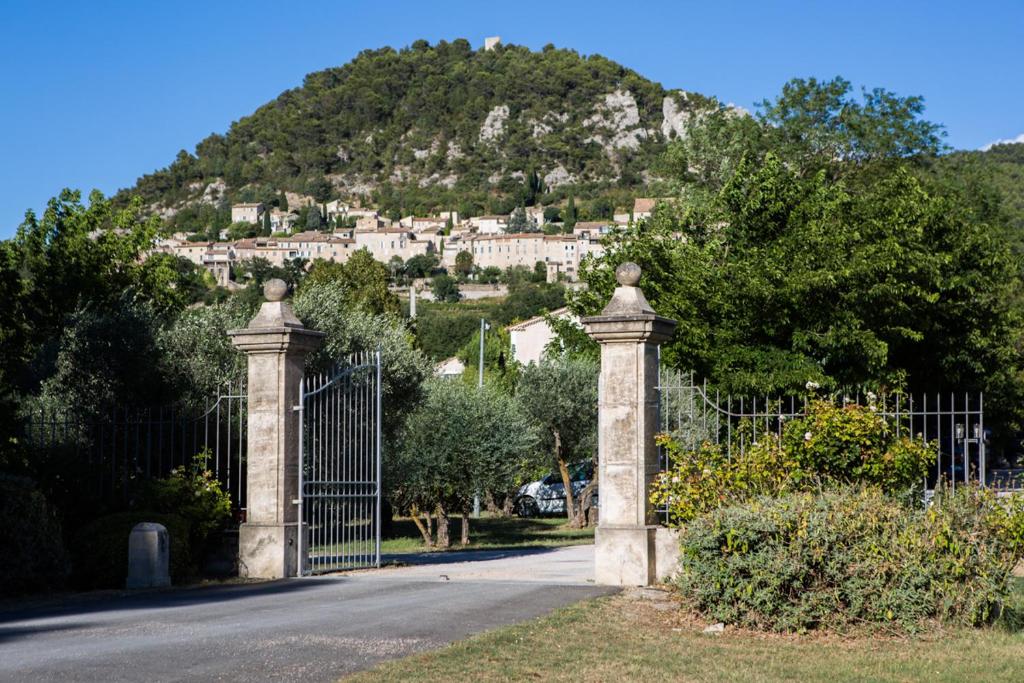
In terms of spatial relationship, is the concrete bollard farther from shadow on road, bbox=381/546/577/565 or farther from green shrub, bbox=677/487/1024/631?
green shrub, bbox=677/487/1024/631

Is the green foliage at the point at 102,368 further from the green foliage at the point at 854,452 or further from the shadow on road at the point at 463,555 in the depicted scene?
the green foliage at the point at 854,452

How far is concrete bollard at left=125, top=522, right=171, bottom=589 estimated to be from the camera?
12.8 metres

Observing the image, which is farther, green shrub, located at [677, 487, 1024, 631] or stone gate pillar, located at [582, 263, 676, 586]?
stone gate pillar, located at [582, 263, 676, 586]

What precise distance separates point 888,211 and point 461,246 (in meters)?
173

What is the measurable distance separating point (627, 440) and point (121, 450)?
Answer: 718 centimetres

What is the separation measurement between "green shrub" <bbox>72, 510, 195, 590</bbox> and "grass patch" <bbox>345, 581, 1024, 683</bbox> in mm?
4978

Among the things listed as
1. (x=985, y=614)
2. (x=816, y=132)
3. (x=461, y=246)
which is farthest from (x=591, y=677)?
(x=461, y=246)

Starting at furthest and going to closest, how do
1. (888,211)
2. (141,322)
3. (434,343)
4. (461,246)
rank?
(461,246) < (434,343) < (888,211) < (141,322)

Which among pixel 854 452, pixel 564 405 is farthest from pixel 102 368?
pixel 564 405

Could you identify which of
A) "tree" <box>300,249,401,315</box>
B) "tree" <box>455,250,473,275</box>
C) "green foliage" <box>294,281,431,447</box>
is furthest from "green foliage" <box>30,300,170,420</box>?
"tree" <box>455,250,473,275</box>

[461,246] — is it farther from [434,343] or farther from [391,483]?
[391,483]

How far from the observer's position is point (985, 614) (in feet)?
32.5

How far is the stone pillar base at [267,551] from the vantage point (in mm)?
13484

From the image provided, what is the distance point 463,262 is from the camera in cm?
19850
